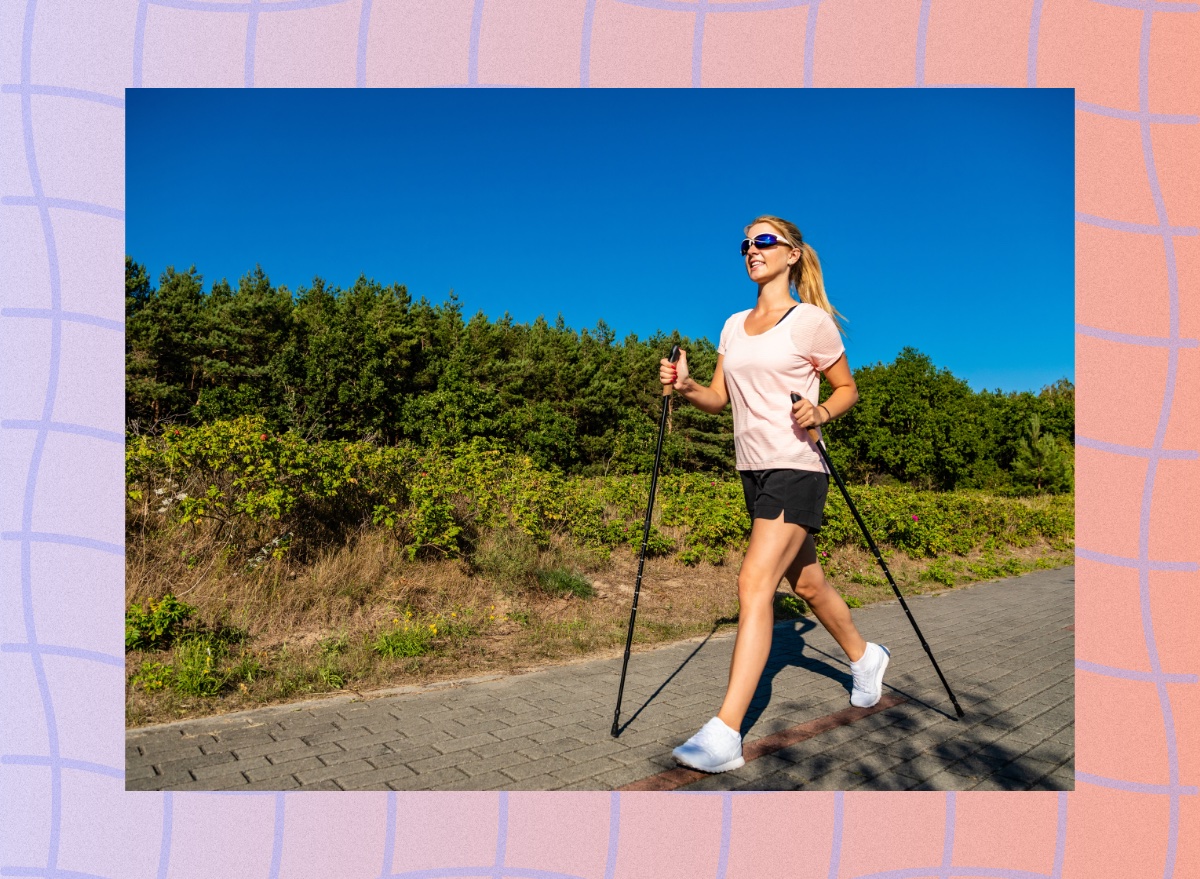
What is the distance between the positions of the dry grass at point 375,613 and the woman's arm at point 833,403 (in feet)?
7.61

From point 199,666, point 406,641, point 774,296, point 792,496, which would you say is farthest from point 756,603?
point 199,666

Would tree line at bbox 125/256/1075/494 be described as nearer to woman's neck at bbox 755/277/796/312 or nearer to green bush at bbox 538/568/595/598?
green bush at bbox 538/568/595/598

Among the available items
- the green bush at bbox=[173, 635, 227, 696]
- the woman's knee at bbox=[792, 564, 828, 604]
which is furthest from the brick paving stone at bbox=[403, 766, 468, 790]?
the woman's knee at bbox=[792, 564, 828, 604]

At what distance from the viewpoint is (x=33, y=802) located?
2.48 metres

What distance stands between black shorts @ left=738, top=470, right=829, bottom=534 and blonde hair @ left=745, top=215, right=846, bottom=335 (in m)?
0.72

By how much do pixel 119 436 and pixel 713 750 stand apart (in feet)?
7.74

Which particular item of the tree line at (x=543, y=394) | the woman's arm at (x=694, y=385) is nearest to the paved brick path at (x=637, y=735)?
the woman's arm at (x=694, y=385)

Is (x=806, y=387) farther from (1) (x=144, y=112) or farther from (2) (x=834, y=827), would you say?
(1) (x=144, y=112)

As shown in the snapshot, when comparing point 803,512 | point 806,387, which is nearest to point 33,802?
point 803,512

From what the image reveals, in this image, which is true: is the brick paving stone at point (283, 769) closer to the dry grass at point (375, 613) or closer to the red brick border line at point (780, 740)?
the dry grass at point (375, 613)

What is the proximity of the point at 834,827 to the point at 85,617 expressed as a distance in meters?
2.51

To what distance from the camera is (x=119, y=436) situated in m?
2.65

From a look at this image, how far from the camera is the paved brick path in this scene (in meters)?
2.87

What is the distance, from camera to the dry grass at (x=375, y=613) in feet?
13.1
